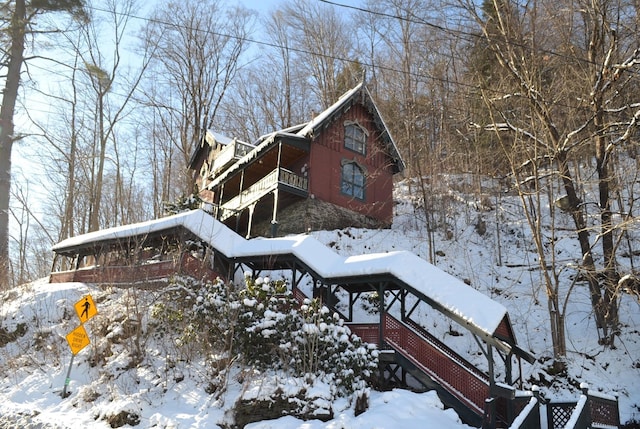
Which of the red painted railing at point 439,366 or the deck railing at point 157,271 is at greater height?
the deck railing at point 157,271

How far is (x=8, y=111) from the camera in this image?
48.6 feet

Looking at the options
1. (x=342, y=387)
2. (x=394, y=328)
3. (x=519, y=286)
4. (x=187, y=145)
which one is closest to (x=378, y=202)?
(x=519, y=286)

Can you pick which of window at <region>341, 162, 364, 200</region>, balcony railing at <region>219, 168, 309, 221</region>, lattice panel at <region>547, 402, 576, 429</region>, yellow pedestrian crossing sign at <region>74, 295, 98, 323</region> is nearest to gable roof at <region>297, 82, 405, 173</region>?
balcony railing at <region>219, 168, 309, 221</region>

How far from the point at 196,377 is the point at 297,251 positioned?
4.41 metres

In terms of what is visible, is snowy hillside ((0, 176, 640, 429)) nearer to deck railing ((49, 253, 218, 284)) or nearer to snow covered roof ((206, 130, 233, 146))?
deck railing ((49, 253, 218, 284))

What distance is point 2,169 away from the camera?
47.1ft

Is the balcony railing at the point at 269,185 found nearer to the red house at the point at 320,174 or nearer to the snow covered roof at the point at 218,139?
the red house at the point at 320,174

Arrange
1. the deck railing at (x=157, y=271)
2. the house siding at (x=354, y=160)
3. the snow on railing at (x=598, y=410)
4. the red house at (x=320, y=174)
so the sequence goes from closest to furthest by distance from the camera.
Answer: the snow on railing at (x=598, y=410) → the deck railing at (x=157, y=271) → the red house at (x=320, y=174) → the house siding at (x=354, y=160)

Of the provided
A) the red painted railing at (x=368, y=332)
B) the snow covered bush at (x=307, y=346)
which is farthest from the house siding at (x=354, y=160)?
the snow covered bush at (x=307, y=346)

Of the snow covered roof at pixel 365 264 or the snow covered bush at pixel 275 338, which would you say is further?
the snow covered roof at pixel 365 264

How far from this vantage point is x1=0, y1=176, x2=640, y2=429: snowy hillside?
29.3ft

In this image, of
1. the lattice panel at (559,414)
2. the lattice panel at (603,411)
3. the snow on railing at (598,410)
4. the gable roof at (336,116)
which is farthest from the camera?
the gable roof at (336,116)

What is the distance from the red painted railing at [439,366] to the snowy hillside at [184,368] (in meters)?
0.59

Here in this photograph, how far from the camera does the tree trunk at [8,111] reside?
14406 mm
